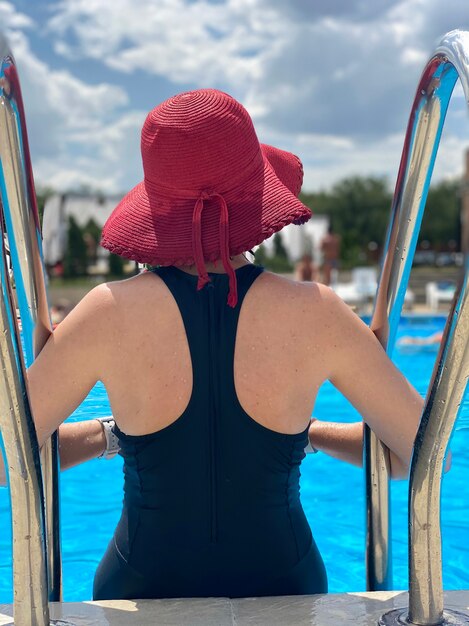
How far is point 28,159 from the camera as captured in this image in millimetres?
1304

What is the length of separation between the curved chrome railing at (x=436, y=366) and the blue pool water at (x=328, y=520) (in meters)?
1.55

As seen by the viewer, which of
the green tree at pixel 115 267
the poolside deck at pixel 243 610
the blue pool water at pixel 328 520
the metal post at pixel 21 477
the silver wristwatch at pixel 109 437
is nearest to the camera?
the metal post at pixel 21 477

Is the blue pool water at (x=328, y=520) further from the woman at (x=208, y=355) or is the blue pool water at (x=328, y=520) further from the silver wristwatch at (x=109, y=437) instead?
the woman at (x=208, y=355)

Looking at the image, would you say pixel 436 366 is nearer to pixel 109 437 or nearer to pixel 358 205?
pixel 109 437

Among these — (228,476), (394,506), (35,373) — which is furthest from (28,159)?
(394,506)

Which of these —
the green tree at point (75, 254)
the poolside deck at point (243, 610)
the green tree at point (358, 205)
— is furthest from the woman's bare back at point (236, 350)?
the green tree at point (358, 205)

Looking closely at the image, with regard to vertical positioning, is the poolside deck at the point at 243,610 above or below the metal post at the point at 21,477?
below

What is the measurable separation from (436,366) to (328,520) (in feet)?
11.6

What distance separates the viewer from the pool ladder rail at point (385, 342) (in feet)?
3.60

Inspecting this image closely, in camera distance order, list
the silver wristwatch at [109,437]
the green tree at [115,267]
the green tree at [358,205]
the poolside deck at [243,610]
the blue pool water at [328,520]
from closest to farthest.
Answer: the poolside deck at [243,610] < the silver wristwatch at [109,437] < the blue pool water at [328,520] < the green tree at [115,267] < the green tree at [358,205]

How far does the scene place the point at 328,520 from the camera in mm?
4473

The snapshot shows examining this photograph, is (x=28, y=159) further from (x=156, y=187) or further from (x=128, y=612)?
(x=128, y=612)

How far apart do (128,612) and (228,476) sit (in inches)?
11.9

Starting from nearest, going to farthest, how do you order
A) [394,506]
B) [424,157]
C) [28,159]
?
[28,159]
[424,157]
[394,506]
